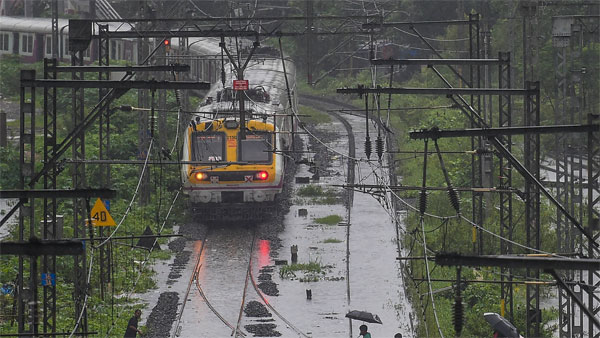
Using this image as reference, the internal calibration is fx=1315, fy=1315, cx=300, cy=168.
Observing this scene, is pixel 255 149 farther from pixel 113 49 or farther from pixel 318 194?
pixel 113 49

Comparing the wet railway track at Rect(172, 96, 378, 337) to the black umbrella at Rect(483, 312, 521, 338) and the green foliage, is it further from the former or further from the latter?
the green foliage

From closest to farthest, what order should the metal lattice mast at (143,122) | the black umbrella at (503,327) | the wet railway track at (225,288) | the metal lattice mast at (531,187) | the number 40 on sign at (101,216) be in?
the black umbrella at (503,327) < the metal lattice mast at (531,187) < the number 40 on sign at (101,216) < the wet railway track at (225,288) < the metal lattice mast at (143,122)

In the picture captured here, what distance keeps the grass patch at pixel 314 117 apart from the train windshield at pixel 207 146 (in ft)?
59.3

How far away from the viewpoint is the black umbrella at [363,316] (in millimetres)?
22964

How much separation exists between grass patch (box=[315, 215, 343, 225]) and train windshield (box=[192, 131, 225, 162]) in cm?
418

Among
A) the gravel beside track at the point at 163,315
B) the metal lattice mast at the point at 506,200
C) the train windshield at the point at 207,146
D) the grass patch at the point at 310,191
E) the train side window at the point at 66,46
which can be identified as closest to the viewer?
the metal lattice mast at the point at 506,200

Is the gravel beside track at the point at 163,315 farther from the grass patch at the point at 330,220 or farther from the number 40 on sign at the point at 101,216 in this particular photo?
the grass patch at the point at 330,220

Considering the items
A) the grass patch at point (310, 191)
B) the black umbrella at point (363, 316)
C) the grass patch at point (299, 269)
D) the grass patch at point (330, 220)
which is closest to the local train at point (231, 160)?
the grass patch at point (330, 220)

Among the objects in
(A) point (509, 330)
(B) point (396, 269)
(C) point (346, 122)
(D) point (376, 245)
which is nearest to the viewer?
(A) point (509, 330)

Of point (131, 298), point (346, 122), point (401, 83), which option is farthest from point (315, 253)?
point (401, 83)

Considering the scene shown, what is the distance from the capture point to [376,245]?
3238 centimetres

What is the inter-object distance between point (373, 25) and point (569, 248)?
5807 millimetres

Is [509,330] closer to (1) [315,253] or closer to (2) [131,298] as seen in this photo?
(2) [131,298]

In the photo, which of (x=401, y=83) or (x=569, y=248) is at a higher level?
(x=401, y=83)
